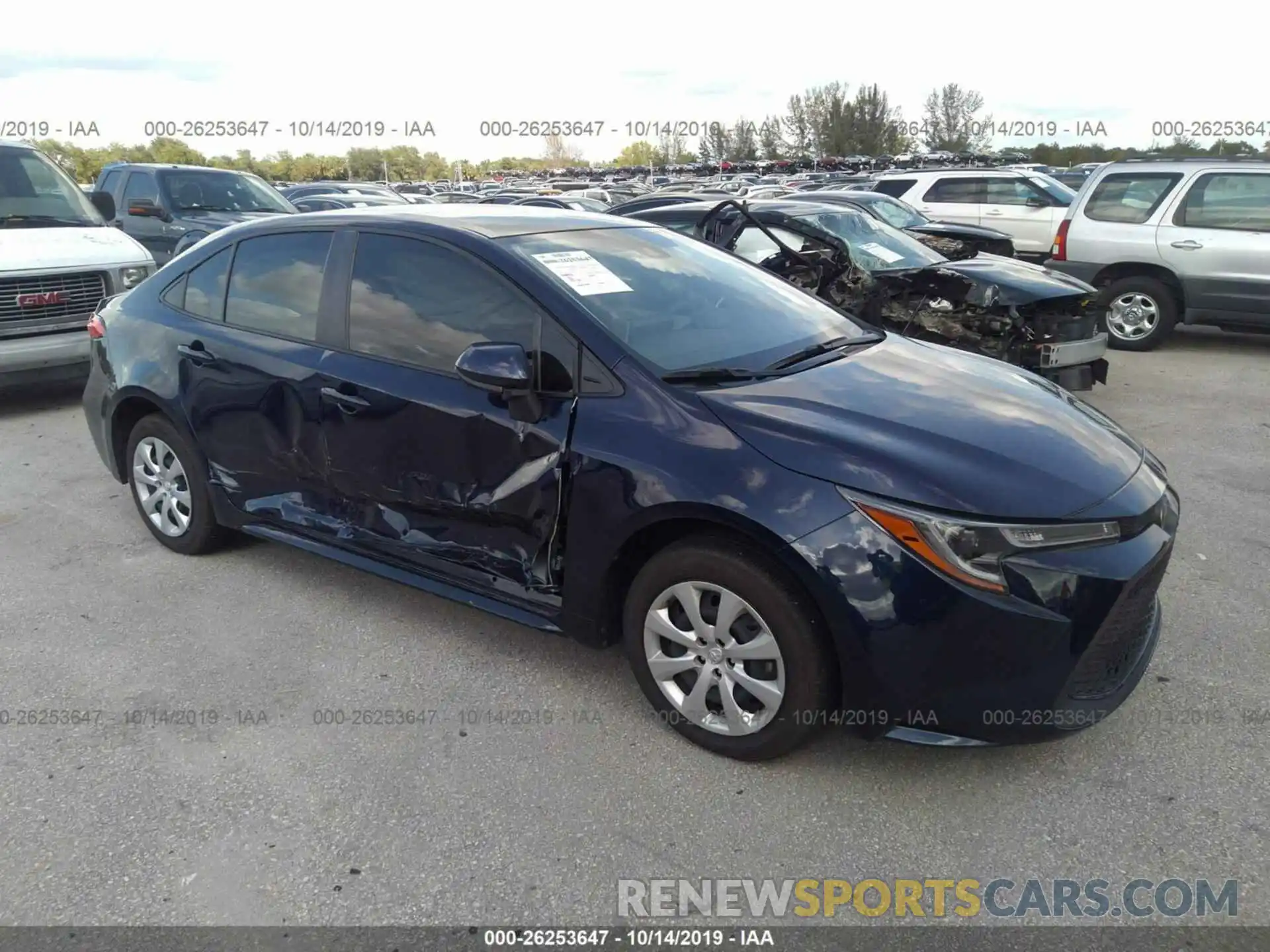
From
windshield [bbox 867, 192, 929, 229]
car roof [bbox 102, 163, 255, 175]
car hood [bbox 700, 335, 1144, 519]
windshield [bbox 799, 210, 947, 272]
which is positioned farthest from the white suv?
car hood [bbox 700, 335, 1144, 519]

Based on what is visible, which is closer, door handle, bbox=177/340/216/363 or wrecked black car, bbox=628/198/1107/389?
door handle, bbox=177/340/216/363

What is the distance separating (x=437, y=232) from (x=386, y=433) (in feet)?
2.56

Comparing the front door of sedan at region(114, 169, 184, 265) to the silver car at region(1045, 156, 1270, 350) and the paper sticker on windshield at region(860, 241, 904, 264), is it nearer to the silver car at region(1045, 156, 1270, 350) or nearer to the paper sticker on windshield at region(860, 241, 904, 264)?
the paper sticker on windshield at region(860, 241, 904, 264)

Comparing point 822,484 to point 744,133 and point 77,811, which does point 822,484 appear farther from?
point 744,133

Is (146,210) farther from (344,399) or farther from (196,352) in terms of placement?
(344,399)

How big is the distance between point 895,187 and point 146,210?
33.4 ft

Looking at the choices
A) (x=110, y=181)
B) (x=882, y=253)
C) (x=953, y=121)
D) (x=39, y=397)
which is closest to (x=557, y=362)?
(x=882, y=253)

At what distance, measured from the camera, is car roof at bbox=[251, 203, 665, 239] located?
3.68 meters

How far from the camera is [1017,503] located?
2.63 m

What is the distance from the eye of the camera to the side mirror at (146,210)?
403 inches

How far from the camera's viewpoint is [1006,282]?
22.9ft

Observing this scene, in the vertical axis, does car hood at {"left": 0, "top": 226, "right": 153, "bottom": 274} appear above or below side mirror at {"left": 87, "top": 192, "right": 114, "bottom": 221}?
below

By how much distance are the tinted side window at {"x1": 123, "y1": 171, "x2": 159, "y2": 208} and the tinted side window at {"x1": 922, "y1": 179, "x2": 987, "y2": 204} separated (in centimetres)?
1038

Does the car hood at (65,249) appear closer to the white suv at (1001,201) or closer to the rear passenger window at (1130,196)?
the rear passenger window at (1130,196)
